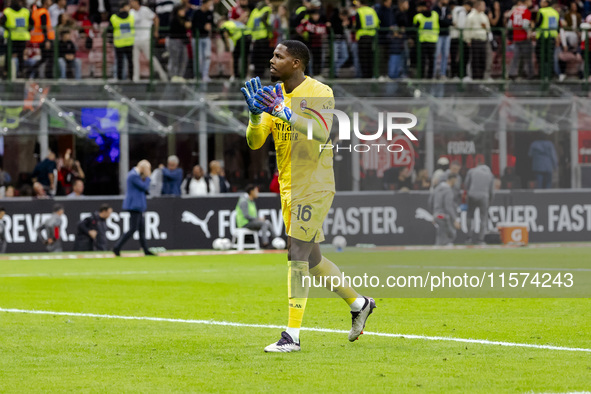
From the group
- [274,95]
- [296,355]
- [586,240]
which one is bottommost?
[586,240]

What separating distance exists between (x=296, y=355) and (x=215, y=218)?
18121 mm

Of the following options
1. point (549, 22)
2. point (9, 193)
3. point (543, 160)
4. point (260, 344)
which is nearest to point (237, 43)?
point (9, 193)

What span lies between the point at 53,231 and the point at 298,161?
17.3m

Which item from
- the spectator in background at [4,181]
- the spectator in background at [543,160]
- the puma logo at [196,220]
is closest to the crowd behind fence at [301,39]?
the spectator in background at [543,160]

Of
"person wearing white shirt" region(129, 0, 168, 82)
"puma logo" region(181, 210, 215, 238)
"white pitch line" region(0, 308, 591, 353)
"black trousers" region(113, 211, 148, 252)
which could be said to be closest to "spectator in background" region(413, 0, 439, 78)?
"person wearing white shirt" region(129, 0, 168, 82)

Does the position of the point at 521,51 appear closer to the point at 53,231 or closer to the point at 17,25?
the point at 17,25

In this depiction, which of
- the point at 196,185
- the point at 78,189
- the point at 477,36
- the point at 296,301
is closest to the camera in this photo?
the point at 296,301

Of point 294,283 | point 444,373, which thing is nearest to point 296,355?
point 294,283

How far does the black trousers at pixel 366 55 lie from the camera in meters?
29.3

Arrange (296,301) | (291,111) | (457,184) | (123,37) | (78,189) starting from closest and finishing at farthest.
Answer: (291,111) < (296,301) < (78,189) < (457,184) < (123,37)

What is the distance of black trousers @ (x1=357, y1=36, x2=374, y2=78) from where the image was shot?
96.2ft

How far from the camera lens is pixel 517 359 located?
26.8ft

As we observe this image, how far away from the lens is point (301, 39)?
94.9 feet

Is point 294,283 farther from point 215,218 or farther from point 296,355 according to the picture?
point 215,218
